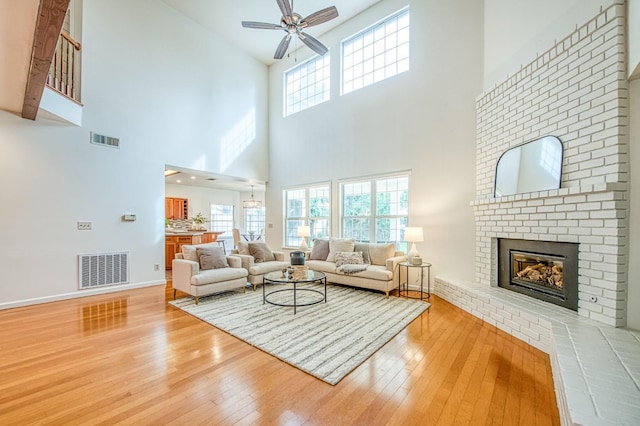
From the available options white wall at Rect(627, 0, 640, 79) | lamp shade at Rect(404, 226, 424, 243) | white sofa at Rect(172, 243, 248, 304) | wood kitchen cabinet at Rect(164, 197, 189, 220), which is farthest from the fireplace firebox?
wood kitchen cabinet at Rect(164, 197, 189, 220)

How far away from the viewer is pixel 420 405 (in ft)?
6.37

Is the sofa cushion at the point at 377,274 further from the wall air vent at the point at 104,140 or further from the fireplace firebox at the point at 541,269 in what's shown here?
the wall air vent at the point at 104,140

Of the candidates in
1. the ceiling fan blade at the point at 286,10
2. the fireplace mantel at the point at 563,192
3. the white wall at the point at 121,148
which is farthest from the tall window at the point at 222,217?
the fireplace mantel at the point at 563,192

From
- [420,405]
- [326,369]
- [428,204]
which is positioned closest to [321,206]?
[428,204]

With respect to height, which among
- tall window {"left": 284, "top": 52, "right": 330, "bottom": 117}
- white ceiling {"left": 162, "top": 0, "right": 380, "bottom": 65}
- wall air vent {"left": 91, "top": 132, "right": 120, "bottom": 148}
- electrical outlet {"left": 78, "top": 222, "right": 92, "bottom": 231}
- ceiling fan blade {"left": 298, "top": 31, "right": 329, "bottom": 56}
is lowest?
electrical outlet {"left": 78, "top": 222, "right": 92, "bottom": 231}

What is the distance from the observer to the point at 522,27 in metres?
3.59

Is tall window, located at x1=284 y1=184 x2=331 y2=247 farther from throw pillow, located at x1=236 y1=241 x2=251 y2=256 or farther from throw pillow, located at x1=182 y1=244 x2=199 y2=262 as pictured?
throw pillow, located at x1=182 y1=244 x2=199 y2=262

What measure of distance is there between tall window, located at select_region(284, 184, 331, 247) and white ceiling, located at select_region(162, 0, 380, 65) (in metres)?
3.56

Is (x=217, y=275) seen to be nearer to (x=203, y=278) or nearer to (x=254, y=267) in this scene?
→ (x=203, y=278)

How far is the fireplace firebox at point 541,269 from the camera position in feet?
9.61

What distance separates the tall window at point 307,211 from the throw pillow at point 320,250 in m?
0.70

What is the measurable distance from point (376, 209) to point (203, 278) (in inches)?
135

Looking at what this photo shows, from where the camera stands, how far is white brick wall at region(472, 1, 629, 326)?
8.30ft

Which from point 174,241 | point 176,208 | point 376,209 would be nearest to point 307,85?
point 376,209
